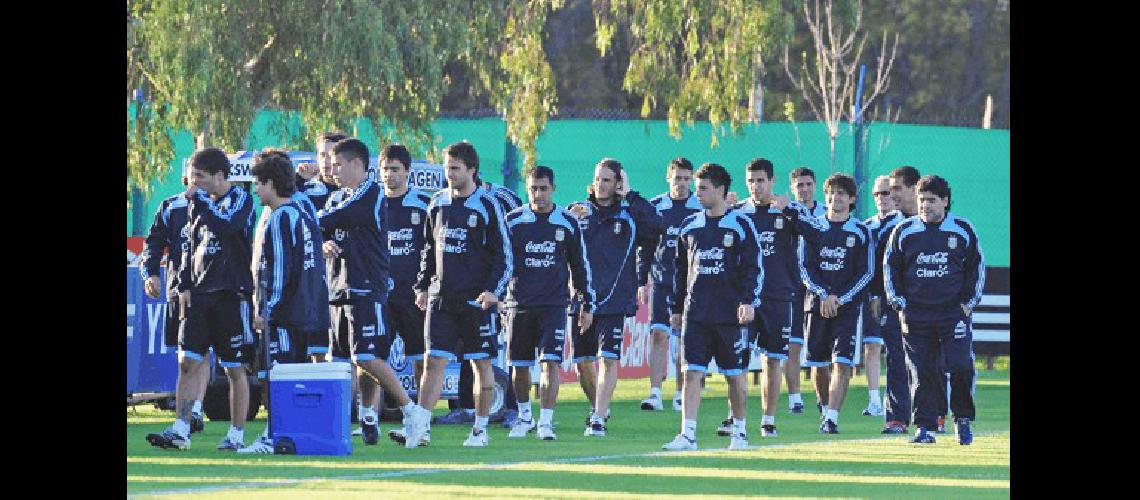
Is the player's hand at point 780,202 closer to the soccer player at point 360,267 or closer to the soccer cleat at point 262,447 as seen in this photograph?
the soccer player at point 360,267

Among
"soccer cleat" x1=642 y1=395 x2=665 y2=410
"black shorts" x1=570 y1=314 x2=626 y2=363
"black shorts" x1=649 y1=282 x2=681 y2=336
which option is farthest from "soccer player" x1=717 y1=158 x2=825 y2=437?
"soccer cleat" x1=642 y1=395 x2=665 y2=410

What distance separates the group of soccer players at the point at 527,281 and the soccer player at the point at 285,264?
0.01 m

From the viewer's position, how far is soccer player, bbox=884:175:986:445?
637 inches

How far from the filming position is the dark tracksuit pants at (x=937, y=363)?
16234 mm

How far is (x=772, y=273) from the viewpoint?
57.9ft

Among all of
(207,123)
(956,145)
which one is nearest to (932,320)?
(207,123)

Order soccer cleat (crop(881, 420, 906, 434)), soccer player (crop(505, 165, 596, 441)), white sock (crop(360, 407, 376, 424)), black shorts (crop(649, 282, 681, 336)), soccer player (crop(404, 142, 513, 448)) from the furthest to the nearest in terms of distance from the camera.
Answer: black shorts (crop(649, 282, 681, 336)), soccer cleat (crop(881, 420, 906, 434)), soccer player (crop(505, 165, 596, 441)), white sock (crop(360, 407, 376, 424)), soccer player (crop(404, 142, 513, 448))

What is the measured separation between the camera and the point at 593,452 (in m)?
15.5

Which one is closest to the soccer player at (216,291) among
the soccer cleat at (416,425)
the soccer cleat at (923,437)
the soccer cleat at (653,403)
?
the soccer cleat at (416,425)

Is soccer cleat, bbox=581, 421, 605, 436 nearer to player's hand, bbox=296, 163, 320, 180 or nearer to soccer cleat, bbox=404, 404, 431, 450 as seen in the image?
soccer cleat, bbox=404, 404, 431, 450

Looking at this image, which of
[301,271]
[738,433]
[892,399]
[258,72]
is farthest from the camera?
[258,72]

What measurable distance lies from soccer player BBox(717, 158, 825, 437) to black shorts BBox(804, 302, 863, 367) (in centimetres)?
43
